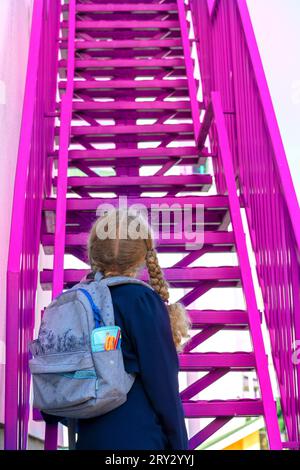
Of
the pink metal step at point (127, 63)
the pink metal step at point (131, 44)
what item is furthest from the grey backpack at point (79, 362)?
the pink metal step at point (131, 44)

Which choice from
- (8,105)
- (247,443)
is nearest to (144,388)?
(8,105)

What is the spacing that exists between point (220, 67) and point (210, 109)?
751mm

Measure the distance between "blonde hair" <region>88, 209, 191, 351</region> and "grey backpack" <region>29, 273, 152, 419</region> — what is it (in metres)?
0.06

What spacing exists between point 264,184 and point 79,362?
5.03ft

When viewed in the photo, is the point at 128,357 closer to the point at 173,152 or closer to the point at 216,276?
the point at 216,276

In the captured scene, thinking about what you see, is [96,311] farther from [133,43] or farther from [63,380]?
[133,43]

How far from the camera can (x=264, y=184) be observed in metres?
3.15

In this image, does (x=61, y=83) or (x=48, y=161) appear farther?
(x=61, y=83)

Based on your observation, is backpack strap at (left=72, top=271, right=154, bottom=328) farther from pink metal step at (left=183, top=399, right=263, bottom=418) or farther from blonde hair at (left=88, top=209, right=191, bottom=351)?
pink metal step at (left=183, top=399, right=263, bottom=418)

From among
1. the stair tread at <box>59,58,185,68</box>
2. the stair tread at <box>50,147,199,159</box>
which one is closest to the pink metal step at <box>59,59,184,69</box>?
the stair tread at <box>59,58,185,68</box>

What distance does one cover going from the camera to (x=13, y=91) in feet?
12.9

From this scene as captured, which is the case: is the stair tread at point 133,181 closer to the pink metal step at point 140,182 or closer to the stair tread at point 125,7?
the pink metal step at point 140,182

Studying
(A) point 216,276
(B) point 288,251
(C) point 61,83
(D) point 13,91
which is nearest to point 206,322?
(A) point 216,276

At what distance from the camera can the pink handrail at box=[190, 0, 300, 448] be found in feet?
8.91
